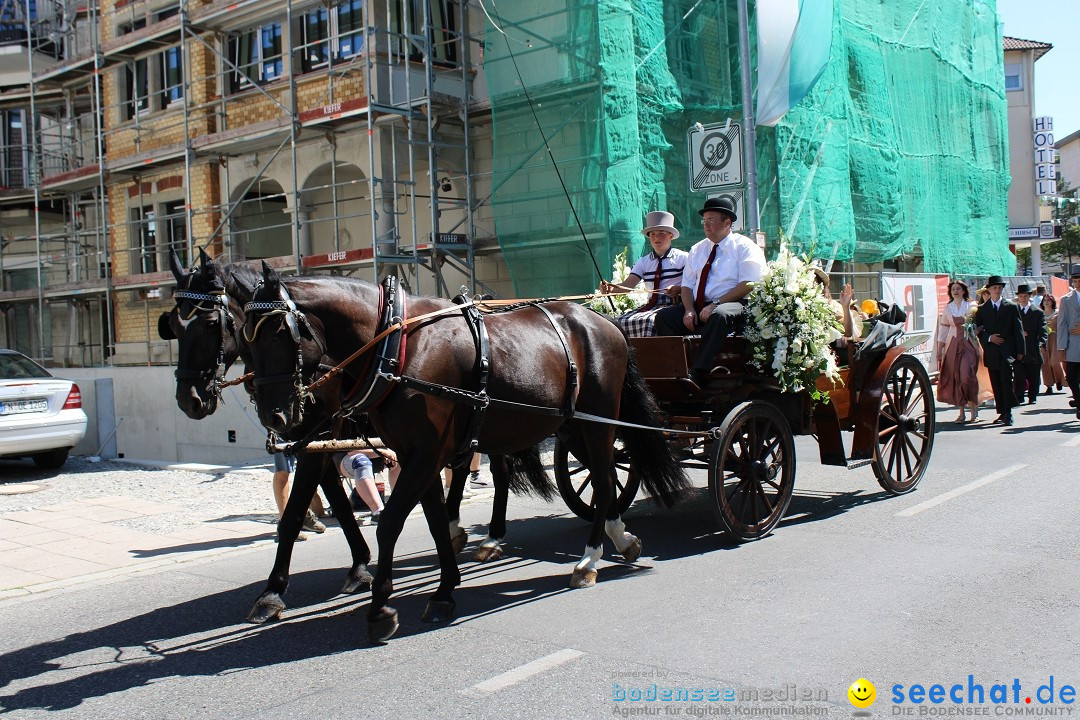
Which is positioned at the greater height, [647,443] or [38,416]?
[38,416]

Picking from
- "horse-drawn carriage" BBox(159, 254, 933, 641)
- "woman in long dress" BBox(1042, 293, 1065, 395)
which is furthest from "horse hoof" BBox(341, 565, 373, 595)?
"woman in long dress" BBox(1042, 293, 1065, 395)

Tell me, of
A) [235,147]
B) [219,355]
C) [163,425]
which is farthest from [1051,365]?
[219,355]

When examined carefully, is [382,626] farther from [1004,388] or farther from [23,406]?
[1004,388]

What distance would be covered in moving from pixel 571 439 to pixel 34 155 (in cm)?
2068

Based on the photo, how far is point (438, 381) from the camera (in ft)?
16.9

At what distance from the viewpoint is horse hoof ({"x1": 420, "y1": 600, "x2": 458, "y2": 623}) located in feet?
16.8

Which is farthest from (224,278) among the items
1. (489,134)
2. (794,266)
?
(489,134)

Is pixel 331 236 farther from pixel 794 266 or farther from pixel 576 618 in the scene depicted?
pixel 576 618

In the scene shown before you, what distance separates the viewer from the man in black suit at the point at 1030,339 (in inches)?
586

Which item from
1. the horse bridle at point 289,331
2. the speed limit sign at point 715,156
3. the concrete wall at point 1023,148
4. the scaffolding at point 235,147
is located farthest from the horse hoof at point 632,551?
the concrete wall at point 1023,148

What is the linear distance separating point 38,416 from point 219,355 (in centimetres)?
806

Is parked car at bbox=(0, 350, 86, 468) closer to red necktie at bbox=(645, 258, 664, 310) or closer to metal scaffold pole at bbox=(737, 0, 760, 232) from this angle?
red necktie at bbox=(645, 258, 664, 310)

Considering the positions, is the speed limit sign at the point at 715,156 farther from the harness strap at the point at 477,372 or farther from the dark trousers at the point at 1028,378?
the harness strap at the point at 477,372

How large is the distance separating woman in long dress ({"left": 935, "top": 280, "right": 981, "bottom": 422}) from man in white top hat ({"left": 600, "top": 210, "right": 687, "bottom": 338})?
7071 mm
